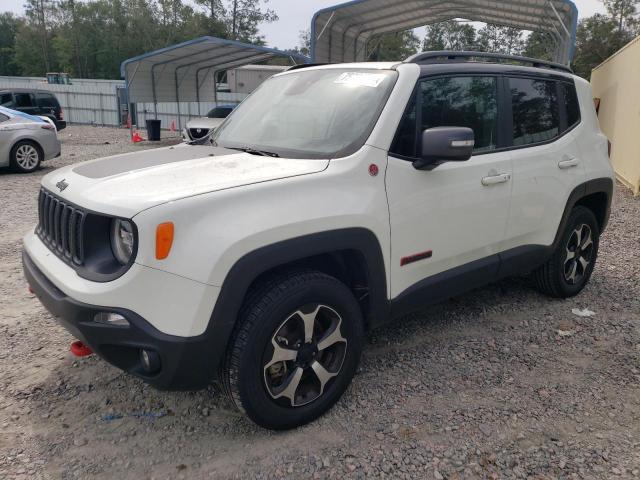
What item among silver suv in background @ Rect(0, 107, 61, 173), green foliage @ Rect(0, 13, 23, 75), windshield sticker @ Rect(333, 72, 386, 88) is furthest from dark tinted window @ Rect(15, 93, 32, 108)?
green foliage @ Rect(0, 13, 23, 75)

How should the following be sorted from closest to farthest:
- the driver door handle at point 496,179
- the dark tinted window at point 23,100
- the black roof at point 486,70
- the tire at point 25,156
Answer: the black roof at point 486,70 < the driver door handle at point 496,179 < the tire at point 25,156 < the dark tinted window at point 23,100

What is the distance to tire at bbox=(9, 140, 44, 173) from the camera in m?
11.1

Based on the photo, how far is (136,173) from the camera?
2.76 metres

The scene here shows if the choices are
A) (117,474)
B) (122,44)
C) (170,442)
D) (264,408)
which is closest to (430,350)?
(264,408)

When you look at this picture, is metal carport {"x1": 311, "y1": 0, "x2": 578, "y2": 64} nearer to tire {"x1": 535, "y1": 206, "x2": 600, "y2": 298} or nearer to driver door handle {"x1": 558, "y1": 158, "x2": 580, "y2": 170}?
tire {"x1": 535, "y1": 206, "x2": 600, "y2": 298}

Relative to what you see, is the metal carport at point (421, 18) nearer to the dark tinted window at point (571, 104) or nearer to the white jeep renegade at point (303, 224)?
the dark tinted window at point (571, 104)

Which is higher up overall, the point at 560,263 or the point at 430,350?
the point at 560,263

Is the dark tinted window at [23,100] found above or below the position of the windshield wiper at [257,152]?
above

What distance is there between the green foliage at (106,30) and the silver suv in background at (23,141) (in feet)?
181

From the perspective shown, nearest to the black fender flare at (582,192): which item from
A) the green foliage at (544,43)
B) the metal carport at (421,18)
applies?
the green foliage at (544,43)

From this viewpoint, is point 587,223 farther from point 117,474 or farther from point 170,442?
point 117,474

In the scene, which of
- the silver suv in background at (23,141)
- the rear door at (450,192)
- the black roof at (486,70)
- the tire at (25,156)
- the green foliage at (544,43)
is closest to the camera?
the rear door at (450,192)

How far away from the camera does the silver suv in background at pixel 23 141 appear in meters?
11.0

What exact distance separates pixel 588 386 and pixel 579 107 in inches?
89.3
